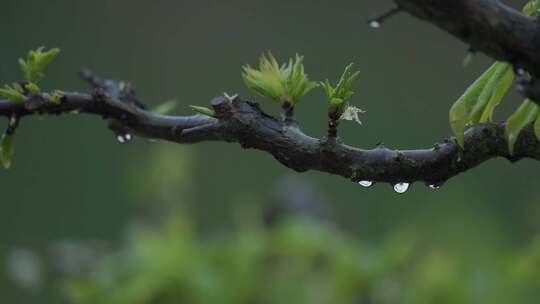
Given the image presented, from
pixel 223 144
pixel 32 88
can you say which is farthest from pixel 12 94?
pixel 223 144

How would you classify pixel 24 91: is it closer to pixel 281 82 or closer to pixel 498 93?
pixel 281 82

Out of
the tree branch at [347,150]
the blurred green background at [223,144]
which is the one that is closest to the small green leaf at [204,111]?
the tree branch at [347,150]

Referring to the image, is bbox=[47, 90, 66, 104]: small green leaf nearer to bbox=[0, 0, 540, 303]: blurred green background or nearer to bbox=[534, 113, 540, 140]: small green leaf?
bbox=[534, 113, 540, 140]: small green leaf

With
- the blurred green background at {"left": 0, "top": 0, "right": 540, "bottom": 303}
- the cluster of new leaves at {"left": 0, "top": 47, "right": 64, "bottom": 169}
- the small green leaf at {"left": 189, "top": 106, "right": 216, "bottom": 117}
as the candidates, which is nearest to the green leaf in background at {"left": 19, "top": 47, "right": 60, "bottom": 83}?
the cluster of new leaves at {"left": 0, "top": 47, "right": 64, "bottom": 169}

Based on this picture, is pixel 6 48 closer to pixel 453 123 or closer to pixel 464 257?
pixel 464 257

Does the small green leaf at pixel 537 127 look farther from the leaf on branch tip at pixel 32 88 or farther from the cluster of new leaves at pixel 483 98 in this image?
the leaf on branch tip at pixel 32 88
